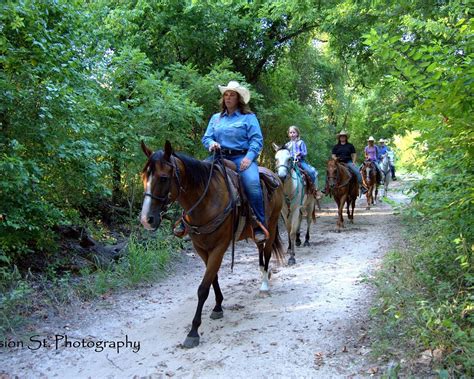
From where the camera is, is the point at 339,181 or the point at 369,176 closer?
the point at 339,181

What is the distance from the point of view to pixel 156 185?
155 inches

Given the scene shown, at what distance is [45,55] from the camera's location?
196 inches

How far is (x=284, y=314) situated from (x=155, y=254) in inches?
128

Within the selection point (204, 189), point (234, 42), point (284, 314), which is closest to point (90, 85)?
point (204, 189)

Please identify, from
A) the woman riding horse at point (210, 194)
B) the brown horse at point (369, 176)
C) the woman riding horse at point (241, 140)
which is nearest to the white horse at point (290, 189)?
the woman riding horse at point (210, 194)

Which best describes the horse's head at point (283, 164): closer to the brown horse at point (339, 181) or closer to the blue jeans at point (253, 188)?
the blue jeans at point (253, 188)

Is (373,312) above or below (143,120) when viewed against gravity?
below

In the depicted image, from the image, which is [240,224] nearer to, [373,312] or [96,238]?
[373,312]

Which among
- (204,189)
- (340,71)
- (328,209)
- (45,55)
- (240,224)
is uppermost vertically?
(340,71)

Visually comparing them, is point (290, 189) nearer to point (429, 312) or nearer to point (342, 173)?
point (342, 173)

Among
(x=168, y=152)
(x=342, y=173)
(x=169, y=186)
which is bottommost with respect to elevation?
(x=342, y=173)

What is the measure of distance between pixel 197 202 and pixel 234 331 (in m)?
1.59

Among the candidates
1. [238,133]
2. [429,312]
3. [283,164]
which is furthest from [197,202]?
[283,164]

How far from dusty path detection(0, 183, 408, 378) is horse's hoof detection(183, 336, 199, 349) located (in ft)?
0.22
